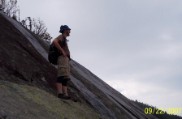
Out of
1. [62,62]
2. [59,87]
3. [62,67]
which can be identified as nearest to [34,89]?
[59,87]

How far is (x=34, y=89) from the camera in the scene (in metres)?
8.02

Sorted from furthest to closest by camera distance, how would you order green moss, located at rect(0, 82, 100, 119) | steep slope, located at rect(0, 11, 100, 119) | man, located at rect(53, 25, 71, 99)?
1. man, located at rect(53, 25, 71, 99)
2. green moss, located at rect(0, 82, 100, 119)
3. steep slope, located at rect(0, 11, 100, 119)

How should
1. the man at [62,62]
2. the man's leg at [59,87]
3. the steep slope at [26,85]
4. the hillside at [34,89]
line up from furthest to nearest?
the man at [62,62]
the man's leg at [59,87]
the hillside at [34,89]
the steep slope at [26,85]

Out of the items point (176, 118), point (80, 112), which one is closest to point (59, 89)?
point (80, 112)

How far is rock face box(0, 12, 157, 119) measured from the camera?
686cm

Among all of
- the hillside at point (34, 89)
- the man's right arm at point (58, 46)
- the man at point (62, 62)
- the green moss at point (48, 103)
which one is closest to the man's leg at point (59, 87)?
the man at point (62, 62)

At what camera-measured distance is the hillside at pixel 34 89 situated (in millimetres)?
6848

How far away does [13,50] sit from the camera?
9.27m

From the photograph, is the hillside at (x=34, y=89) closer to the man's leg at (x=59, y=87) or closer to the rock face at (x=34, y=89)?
the rock face at (x=34, y=89)

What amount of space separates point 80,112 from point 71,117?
77 cm

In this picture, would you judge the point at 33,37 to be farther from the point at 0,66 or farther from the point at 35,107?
the point at 35,107

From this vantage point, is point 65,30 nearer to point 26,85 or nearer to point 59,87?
point 59,87

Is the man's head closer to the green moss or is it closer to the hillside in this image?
the hillside

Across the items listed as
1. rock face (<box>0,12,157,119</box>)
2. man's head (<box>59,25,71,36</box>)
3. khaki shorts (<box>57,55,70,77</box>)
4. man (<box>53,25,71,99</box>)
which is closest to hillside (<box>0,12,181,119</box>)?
rock face (<box>0,12,157,119</box>)
